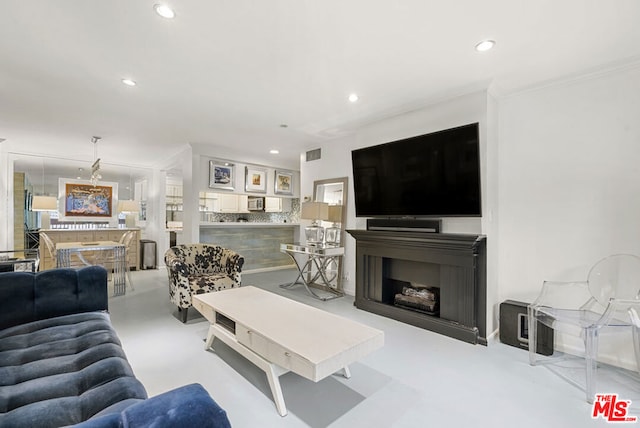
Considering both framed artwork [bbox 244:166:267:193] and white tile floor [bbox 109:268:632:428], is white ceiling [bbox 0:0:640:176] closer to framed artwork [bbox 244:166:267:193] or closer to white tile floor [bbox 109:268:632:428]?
framed artwork [bbox 244:166:267:193]

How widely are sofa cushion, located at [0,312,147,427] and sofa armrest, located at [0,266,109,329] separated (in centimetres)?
16

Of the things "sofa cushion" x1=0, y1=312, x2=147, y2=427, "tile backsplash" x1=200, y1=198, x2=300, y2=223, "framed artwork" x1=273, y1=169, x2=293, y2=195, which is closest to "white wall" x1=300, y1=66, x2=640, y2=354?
"sofa cushion" x1=0, y1=312, x2=147, y2=427

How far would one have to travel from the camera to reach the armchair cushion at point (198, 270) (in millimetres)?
3379

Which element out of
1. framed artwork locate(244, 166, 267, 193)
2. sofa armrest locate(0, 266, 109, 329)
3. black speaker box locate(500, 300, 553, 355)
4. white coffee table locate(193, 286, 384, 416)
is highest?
framed artwork locate(244, 166, 267, 193)

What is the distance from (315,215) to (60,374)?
11.6 feet

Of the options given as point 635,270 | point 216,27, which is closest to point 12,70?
point 216,27

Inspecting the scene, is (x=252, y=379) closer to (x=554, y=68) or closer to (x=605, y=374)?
(x=605, y=374)

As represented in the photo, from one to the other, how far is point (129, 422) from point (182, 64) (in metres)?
2.77

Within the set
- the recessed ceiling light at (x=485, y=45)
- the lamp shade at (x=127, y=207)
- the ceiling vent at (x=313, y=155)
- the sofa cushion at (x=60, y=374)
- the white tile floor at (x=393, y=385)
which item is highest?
the recessed ceiling light at (x=485, y=45)

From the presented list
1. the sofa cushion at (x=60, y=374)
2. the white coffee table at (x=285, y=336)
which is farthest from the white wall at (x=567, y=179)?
the sofa cushion at (x=60, y=374)

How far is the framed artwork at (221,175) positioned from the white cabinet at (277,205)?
1.48 m

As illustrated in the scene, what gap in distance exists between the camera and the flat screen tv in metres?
2.92

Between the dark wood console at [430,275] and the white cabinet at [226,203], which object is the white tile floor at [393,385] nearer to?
the dark wood console at [430,275]

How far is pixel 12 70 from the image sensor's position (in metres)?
2.71
